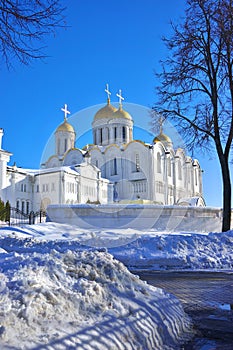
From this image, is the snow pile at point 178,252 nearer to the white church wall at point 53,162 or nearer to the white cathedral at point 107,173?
the white cathedral at point 107,173

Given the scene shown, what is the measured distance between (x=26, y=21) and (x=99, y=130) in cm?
4746

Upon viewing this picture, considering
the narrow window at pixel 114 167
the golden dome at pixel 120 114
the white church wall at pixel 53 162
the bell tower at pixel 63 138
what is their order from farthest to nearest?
the bell tower at pixel 63 138
the white church wall at pixel 53 162
the golden dome at pixel 120 114
the narrow window at pixel 114 167

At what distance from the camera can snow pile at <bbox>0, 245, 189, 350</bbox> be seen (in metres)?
2.78

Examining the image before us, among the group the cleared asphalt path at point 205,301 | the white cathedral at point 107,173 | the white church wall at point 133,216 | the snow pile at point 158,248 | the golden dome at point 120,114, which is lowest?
the cleared asphalt path at point 205,301

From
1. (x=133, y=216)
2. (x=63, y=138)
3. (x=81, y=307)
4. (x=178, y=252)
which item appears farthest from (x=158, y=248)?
(x=63, y=138)

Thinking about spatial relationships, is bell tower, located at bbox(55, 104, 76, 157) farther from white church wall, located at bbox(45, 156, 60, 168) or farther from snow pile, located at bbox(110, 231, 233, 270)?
snow pile, located at bbox(110, 231, 233, 270)

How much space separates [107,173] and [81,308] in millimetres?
Answer: 46109

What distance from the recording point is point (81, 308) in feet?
10.8

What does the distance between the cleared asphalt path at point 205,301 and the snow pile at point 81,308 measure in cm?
25

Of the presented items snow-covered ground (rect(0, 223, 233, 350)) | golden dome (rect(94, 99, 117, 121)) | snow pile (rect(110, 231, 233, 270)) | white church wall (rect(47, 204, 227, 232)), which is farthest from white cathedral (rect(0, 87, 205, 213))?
snow-covered ground (rect(0, 223, 233, 350))

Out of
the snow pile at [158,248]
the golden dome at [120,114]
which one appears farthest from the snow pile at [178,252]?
the golden dome at [120,114]

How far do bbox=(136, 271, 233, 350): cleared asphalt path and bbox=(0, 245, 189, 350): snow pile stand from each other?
0.81 feet

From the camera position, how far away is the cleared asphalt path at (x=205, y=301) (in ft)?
11.5

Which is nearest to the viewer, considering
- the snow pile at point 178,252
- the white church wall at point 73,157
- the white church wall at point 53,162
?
the snow pile at point 178,252
